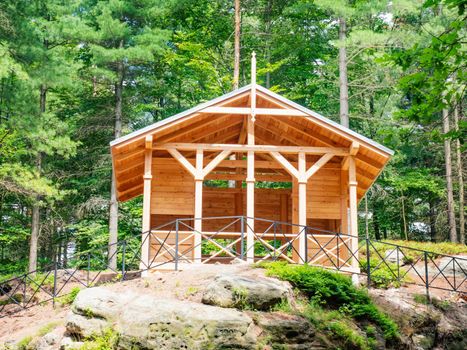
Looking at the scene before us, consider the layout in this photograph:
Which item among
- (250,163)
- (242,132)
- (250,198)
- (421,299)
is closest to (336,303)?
(421,299)

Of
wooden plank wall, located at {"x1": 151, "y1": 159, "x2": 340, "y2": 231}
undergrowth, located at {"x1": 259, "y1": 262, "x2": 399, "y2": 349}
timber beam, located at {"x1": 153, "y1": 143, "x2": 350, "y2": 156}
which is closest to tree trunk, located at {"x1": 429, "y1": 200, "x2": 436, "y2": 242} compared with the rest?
wooden plank wall, located at {"x1": 151, "y1": 159, "x2": 340, "y2": 231}

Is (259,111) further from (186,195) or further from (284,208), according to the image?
(284,208)

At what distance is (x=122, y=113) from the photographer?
23.8m

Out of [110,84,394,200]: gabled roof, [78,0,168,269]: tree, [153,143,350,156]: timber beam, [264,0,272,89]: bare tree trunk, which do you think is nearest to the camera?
[110,84,394,200]: gabled roof

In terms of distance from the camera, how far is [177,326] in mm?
8914

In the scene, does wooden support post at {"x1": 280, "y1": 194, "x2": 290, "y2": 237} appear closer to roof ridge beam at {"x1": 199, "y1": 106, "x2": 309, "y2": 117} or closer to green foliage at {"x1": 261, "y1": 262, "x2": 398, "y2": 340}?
roof ridge beam at {"x1": 199, "y1": 106, "x2": 309, "y2": 117}

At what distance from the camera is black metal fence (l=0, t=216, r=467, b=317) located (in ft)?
42.9

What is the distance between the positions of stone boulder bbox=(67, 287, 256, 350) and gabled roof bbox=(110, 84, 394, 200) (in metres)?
5.29

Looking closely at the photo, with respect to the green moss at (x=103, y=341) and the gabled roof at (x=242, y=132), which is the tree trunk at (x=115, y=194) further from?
the green moss at (x=103, y=341)

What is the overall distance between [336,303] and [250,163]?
451 centimetres

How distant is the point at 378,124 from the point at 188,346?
1852cm

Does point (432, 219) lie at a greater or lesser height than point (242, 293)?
greater

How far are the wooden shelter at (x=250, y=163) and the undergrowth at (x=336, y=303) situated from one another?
7.00 ft

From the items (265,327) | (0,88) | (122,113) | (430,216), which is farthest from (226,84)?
(265,327)
